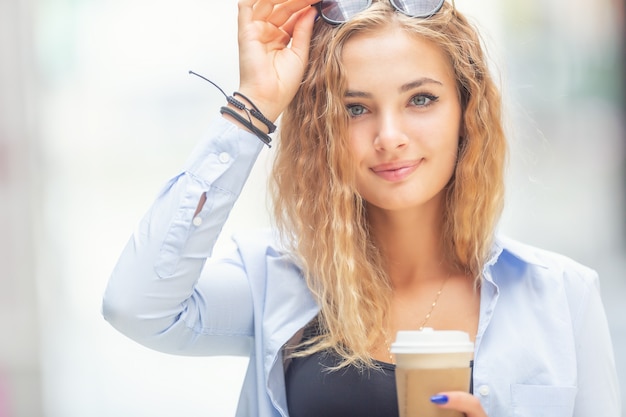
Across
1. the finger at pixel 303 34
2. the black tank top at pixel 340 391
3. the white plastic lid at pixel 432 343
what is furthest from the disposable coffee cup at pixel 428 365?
the finger at pixel 303 34

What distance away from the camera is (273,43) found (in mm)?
1668

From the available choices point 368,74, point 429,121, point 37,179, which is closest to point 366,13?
point 368,74

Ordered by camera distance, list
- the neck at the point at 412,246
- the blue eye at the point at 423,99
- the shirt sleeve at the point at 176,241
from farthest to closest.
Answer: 1. the neck at the point at 412,246
2. the blue eye at the point at 423,99
3. the shirt sleeve at the point at 176,241

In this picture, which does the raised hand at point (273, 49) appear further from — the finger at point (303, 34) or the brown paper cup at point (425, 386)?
the brown paper cup at point (425, 386)

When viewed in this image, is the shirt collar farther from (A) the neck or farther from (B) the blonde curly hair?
(A) the neck

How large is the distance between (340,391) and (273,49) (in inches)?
27.8

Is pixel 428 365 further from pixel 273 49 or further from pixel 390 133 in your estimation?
pixel 273 49

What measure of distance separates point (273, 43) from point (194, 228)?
43 cm

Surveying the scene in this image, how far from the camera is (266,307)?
1.68 meters

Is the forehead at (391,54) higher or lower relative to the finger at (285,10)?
lower

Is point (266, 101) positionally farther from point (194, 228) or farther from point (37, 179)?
point (37, 179)

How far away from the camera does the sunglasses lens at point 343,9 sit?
1.65m

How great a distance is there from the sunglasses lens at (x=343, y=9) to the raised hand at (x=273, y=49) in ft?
0.13

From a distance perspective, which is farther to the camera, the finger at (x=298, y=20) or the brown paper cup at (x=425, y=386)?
the finger at (x=298, y=20)
